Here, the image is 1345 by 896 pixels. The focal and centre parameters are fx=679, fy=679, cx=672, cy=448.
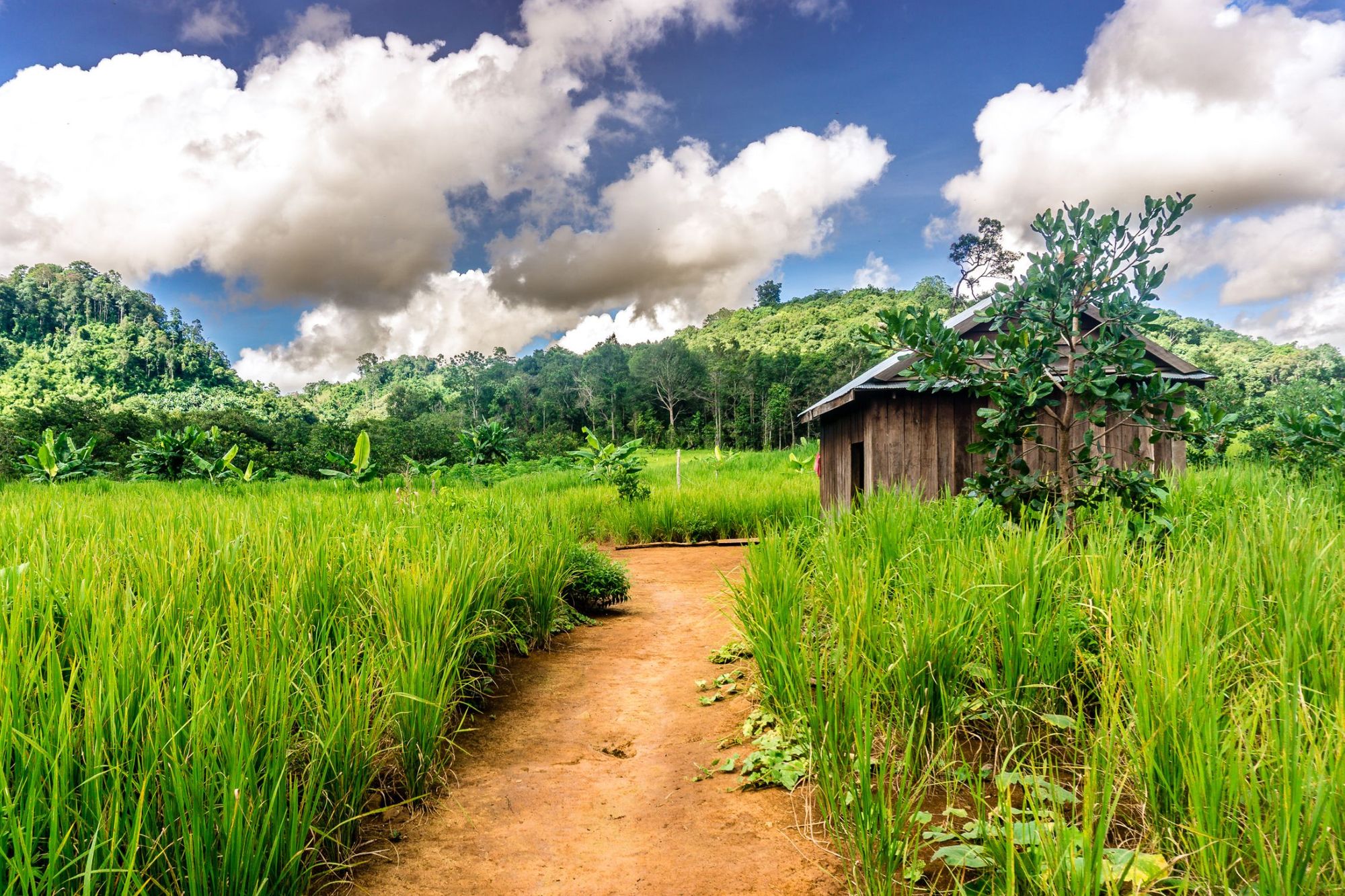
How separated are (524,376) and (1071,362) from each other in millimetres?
71729

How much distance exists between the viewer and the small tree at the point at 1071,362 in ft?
14.6

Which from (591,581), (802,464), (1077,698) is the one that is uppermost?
(802,464)

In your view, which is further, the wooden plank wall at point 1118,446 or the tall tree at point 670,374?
the tall tree at point 670,374

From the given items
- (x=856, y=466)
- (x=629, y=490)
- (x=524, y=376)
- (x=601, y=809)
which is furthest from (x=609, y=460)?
(x=524, y=376)

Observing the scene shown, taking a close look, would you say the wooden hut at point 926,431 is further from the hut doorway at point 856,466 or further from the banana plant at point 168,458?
the banana plant at point 168,458

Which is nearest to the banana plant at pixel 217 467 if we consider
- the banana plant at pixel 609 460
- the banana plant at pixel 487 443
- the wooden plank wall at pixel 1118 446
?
the banana plant at pixel 487 443

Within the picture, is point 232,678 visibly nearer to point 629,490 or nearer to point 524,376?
point 629,490

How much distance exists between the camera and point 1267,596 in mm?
2885

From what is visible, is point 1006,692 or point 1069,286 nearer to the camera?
point 1006,692

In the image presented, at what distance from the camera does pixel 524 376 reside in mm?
73562

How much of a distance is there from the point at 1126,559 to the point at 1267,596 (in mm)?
532

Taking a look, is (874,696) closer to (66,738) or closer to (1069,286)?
(66,738)

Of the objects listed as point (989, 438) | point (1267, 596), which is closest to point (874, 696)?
point (1267, 596)

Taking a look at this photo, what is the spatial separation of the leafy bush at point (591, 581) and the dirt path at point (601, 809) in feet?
4.63
